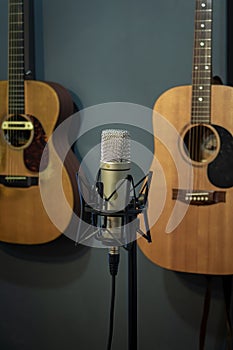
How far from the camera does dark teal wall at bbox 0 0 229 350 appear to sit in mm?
1683

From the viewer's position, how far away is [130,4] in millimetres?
1694

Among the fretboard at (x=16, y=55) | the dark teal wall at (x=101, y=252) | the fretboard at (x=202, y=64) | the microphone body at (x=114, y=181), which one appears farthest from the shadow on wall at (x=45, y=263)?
the microphone body at (x=114, y=181)

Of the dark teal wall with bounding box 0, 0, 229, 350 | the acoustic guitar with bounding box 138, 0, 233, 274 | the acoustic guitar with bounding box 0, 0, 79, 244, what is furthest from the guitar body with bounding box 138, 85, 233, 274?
the acoustic guitar with bounding box 0, 0, 79, 244

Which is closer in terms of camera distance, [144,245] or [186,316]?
Answer: [144,245]

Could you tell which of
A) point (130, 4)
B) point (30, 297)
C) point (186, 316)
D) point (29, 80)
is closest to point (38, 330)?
point (30, 297)

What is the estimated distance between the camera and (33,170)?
5.50 ft

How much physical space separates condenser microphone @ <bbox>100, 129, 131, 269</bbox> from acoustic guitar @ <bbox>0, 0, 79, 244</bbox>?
0.59 metres

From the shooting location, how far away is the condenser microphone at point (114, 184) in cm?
103

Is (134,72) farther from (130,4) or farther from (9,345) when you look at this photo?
(9,345)

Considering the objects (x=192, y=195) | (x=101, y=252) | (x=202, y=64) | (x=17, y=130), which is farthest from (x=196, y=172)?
(x=17, y=130)

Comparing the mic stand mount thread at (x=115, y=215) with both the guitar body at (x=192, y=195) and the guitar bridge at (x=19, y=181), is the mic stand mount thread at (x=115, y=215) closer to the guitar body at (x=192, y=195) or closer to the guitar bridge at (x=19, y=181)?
the guitar body at (x=192, y=195)

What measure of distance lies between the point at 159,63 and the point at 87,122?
33 cm

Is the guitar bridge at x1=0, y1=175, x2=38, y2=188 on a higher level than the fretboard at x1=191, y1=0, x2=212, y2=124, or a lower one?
lower

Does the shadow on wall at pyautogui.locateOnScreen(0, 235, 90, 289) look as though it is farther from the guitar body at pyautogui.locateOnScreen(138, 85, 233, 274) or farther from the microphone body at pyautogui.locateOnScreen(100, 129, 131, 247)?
the microphone body at pyautogui.locateOnScreen(100, 129, 131, 247)
